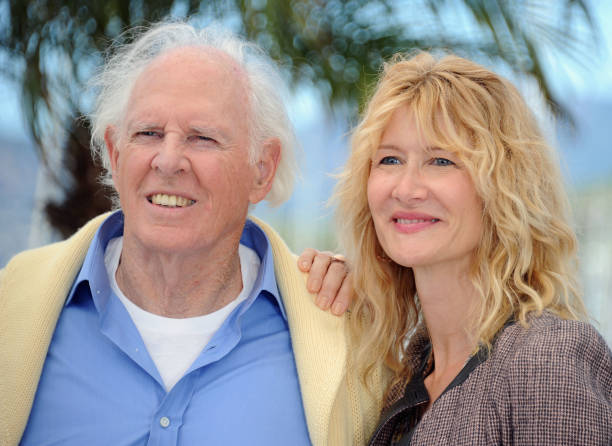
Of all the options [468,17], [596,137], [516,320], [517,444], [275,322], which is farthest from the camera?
[596,137]

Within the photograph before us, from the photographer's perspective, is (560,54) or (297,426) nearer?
(297,426)

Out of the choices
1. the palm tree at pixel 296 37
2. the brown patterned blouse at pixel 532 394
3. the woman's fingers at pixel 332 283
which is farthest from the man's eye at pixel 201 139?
the palm tree at pixel 296 37

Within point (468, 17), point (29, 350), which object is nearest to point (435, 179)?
point (29, 350)

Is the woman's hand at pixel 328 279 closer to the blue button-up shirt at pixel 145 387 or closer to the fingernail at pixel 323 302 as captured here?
the fingernail at pixel 323 302

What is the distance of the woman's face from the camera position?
2150 mm

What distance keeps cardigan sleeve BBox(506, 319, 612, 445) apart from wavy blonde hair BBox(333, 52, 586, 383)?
0.61ft

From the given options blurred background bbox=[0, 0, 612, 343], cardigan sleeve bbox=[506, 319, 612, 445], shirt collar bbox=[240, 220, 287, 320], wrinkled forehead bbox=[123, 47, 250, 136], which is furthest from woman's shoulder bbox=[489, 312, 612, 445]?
blurred background bbox=[0, 0, 612, 343]

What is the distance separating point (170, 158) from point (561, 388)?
1.32m

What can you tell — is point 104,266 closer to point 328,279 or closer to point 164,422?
point 164,422

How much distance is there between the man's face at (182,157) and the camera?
90.2 inches

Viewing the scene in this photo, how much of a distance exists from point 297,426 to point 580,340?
2.85 ft

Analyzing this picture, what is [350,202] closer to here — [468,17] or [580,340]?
[580,340]

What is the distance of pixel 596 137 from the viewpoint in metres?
4.65

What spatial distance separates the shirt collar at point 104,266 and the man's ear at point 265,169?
0.15 meters
